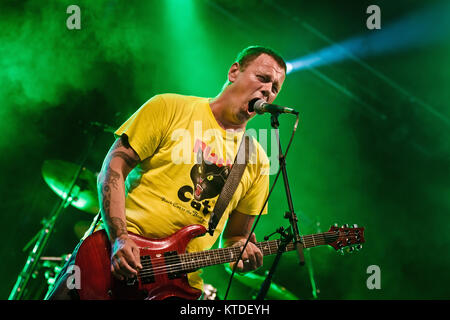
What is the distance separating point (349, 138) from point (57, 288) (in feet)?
21.3

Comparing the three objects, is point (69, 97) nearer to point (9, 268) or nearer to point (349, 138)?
point (9, 268)

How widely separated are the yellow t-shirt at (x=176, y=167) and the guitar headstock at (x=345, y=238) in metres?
0.89

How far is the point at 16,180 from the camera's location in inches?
213

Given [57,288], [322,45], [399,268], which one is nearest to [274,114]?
[57,288]

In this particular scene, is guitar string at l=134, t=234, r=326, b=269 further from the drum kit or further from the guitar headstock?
the drum kit

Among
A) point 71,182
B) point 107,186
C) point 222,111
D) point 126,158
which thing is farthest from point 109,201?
point 71,182

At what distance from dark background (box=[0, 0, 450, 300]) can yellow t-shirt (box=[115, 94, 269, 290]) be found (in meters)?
2.67

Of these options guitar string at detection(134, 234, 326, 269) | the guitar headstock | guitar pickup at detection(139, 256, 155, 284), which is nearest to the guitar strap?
guitar string at detection(134, 234, 326, 269)

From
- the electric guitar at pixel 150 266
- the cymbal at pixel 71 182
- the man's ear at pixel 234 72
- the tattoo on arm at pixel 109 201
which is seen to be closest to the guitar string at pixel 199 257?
the electric guitar at pixel 150 266

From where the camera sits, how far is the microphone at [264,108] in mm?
2290

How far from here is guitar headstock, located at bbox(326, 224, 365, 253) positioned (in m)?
2.92

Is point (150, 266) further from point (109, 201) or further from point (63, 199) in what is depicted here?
point (63, 199)

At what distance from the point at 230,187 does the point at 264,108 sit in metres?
0.71

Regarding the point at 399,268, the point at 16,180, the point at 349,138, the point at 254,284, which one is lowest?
the point at 399,268
